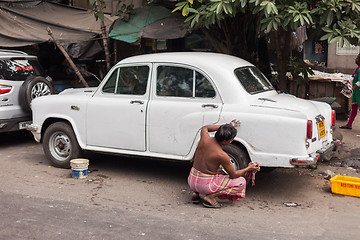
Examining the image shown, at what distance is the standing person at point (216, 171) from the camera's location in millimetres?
5594

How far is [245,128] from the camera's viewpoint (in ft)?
19.8

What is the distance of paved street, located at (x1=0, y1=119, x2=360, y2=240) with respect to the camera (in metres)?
5.09

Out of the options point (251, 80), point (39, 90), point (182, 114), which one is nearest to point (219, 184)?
point (182, 114)

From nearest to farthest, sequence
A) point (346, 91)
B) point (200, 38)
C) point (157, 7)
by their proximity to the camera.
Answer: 1. point (157, 7)
2. point (346, 91)
3. point (200, 38)

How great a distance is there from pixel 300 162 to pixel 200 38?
950 cm

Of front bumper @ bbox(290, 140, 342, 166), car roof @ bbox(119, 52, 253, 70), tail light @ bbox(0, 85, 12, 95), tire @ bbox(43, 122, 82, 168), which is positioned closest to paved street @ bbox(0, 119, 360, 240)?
tire @ bbox(43, 122, 82, 168)

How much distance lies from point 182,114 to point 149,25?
15.0ft

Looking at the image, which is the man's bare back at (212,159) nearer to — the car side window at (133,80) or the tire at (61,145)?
the car side window at (133,80)

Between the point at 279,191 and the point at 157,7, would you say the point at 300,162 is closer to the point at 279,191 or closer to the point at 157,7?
the point at 279,191

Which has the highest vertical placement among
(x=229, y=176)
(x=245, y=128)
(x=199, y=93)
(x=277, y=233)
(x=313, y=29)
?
(x=313, y=29)

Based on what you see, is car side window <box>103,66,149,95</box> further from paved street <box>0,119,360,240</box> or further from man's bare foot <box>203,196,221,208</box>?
man's bare foot <box>203,196,221,208</box>

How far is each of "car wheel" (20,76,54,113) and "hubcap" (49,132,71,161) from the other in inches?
59.5

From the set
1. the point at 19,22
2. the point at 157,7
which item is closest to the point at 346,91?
the point at 157,7

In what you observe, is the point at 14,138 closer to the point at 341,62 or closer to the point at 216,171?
the point at 216,171
